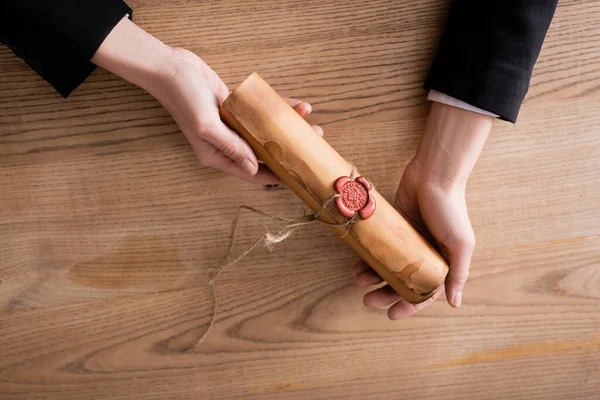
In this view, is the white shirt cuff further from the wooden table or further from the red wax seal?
the red wax seal

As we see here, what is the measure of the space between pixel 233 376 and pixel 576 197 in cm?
55

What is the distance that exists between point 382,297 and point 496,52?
343 mm

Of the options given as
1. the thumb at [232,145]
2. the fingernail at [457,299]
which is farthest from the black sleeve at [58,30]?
the fingernail at [457,299]

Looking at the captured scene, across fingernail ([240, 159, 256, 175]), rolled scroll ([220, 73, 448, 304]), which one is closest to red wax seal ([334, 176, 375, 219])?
rolled scroll ([220, 73, 448, 304])

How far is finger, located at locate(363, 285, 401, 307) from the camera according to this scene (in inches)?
25.0

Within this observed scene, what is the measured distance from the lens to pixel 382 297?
25.0 inches

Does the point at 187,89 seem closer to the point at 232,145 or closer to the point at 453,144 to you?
the point at 232,145

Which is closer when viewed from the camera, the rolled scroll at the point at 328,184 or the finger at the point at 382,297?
the rolled scroll at the point at 328,184

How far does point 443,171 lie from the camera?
0.62m

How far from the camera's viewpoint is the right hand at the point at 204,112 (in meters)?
0.54

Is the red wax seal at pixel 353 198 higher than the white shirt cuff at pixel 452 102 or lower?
lower

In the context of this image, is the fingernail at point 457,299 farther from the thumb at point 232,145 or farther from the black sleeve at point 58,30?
the black sleeve at point 58,30

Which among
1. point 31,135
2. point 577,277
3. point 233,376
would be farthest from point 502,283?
point 31,135

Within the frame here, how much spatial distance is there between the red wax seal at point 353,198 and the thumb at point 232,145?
106 mm
